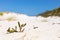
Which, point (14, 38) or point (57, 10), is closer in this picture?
point (14, 38)

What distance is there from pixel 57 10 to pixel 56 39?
5963mm

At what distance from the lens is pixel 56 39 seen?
2.28m

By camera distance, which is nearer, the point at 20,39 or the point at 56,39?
the point at 56,39

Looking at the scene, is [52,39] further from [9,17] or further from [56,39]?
[9,17]

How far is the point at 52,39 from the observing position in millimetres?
2275

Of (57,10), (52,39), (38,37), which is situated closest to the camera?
(52,39)

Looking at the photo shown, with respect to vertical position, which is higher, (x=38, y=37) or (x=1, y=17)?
(x=1, y=17)

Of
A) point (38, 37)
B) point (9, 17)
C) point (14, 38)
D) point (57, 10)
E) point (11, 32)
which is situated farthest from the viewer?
point (57, 10)

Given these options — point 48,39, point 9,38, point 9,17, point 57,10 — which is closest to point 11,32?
point 9,38

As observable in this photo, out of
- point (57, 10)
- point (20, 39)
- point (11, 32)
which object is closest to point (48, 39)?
point (20, 39)

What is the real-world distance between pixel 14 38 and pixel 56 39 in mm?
669

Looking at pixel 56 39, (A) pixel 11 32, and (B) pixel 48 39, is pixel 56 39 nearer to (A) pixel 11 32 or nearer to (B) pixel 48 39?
(B) pixel 48 39

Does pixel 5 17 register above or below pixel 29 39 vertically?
above

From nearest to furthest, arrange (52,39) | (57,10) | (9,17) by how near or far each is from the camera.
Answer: (52,39), (9,17), (57,10)
